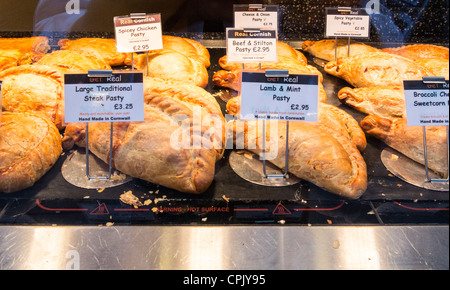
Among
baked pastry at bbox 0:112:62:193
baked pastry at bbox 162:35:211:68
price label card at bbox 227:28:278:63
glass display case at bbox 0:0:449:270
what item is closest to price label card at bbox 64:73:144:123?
glass display case at bbox 0:0:449:270

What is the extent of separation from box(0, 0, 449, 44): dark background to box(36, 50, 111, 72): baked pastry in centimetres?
30

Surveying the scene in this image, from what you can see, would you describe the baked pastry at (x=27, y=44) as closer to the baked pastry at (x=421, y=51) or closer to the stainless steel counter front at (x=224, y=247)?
the stainless steel counter front at (x=224, y=247)

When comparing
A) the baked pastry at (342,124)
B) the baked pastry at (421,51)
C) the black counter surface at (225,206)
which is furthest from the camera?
the baked pastry at (421,51)

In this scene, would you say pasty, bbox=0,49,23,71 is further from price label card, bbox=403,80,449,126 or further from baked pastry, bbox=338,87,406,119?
price label card, bbox=403,80,449,126

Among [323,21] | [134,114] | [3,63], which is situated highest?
[323,21]

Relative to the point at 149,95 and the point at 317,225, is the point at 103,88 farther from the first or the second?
the point at 317,225

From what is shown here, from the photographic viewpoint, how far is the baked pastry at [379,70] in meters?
2.09

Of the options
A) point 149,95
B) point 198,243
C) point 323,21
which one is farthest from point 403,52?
point 198,243

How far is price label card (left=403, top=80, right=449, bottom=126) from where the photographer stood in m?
1.36

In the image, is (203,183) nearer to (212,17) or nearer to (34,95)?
(34,95)

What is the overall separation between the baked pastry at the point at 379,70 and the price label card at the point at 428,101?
74cm

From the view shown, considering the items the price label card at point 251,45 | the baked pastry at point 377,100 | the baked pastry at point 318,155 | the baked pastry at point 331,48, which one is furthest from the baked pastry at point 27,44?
the baked pastry at point 377,100
